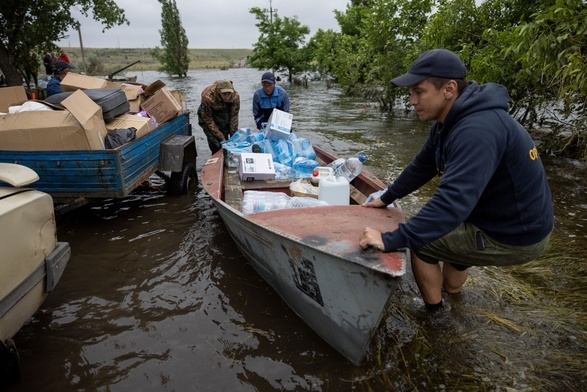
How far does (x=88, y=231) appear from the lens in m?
4.85

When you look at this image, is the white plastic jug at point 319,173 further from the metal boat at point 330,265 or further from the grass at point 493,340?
the grass at point 493,340

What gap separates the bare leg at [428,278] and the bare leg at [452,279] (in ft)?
1.03

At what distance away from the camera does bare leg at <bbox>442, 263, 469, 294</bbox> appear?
125 inches

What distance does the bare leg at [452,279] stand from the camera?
10.4 feet

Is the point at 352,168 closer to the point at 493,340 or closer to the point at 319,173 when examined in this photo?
the point at 319,173

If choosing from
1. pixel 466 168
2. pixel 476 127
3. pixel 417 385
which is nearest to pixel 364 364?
pixel 417 385

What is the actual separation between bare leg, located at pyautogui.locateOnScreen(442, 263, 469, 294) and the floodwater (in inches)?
6.2

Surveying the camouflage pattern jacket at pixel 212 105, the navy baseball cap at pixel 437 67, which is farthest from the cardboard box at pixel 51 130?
the navy baseball cap at pixel 437 67

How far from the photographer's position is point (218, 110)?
21.8ft

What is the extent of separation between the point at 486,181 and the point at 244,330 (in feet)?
7.47

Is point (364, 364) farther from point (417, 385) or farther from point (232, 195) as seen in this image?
point (232, 195)

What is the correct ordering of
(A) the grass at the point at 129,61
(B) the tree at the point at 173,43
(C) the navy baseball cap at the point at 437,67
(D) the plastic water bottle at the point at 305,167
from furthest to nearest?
(A) the grass at the point at 129,61 < (B) the tree at the point at 173,43 < (D) the plastic water bottle at the point at 305,167 < (C) the navy baseball cap at the point at 437,67

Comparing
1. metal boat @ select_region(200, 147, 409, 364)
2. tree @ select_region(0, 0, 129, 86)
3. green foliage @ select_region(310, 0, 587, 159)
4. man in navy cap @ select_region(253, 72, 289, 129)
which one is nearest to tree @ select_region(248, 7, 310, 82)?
green foliage @ select_region(310, 0, 587, 159)

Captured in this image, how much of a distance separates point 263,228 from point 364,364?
1275mm
